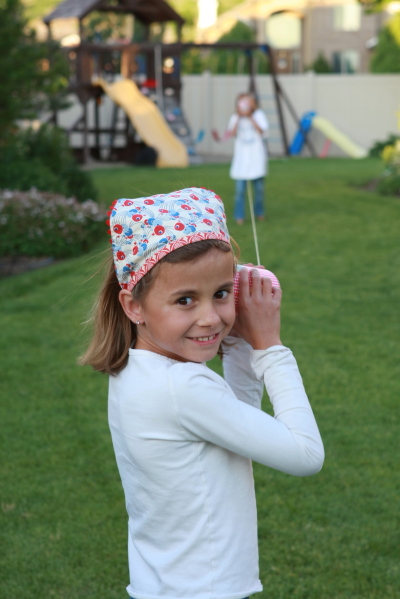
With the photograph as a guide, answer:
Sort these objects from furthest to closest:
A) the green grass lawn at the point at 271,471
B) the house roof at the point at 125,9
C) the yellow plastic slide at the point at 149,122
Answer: the house roof at the point at 125,9 < the yellow plastic slide at the point at 149,122 < the green grass lawn at the point at 271,471

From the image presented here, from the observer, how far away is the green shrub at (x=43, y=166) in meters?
11.6

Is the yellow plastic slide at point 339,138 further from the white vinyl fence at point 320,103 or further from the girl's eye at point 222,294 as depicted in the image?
the girl's eye at point 222,294

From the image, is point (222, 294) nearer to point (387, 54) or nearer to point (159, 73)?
point (159, 73)

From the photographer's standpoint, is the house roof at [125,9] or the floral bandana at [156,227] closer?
the floral bandana at [156,227]

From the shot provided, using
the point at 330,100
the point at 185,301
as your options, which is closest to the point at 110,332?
the point at 185,301

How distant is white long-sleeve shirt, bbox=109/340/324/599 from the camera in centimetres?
170

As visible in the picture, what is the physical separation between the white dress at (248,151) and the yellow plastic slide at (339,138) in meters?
13.0

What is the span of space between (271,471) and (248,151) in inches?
307

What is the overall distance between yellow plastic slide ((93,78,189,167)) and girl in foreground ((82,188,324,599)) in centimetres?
1956

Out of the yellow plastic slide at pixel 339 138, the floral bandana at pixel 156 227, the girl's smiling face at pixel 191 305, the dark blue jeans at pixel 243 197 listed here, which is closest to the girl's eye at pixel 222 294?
the girl's smiling face at pixel 191 305

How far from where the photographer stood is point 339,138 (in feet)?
80.2

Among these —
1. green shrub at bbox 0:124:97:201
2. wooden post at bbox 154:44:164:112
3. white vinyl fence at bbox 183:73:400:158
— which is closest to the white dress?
green shrub at bbox 0:124:97:201

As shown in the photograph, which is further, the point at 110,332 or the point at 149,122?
the point at 149,122

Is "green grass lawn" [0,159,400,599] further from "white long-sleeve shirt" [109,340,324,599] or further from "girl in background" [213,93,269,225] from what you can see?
"girl in background" [213,93,269,225]
